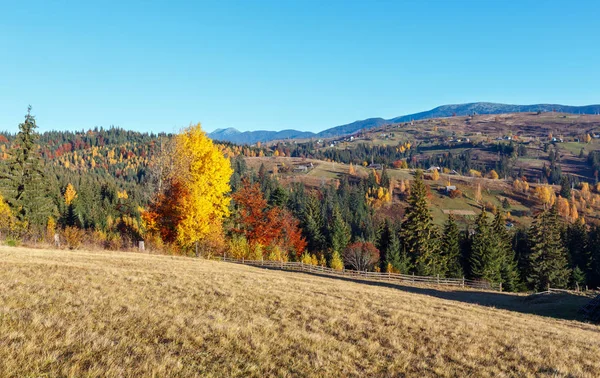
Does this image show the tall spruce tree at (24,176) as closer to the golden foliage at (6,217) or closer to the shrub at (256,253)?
the golden foliage at (6,217)

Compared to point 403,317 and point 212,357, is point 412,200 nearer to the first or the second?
point 403,317

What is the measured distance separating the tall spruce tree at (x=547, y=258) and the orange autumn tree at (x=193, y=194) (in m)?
52.7

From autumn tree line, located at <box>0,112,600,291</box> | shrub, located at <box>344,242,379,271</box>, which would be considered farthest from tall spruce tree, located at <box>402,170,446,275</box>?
shrub, located at <box>344,242,379,271</box>

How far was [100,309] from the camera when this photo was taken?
388 inches

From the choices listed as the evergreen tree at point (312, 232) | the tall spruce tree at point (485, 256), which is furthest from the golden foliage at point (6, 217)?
the tall spruce tree at point (485, 256)

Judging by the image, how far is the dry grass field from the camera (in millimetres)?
6789

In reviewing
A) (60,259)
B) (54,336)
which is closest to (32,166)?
(60,259)

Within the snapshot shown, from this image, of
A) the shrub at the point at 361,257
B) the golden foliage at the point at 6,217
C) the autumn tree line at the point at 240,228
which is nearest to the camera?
the autumn tree line at the point at 240,228

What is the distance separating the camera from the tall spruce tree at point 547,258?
201ft

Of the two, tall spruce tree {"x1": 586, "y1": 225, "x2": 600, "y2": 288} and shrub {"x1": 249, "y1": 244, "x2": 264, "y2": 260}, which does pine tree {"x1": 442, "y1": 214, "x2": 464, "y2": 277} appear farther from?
shrub {"x1": 249, "y1": 244, "x2": 264, "y2": 260}

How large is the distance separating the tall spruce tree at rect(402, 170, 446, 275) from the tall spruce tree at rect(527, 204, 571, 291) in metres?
17.5

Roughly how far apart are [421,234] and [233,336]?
167 ft

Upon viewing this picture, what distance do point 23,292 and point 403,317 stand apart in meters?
11.4

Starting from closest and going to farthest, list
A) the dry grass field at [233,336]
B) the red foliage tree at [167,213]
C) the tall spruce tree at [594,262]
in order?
1. the dry grass field at [233,336]
2. the red foliage tree at [167,213]
3. the tall spruce tree at [594,262]
